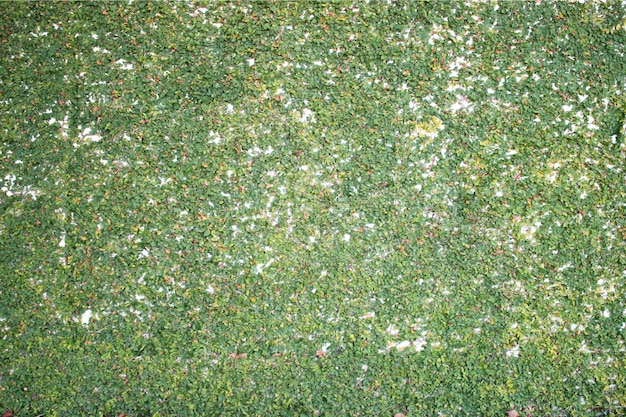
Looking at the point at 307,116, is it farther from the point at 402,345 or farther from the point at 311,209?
the point at 402,345

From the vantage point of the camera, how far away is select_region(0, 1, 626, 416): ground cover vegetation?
2209mm

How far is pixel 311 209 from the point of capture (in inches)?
88.0

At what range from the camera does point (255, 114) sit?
2.26 metres

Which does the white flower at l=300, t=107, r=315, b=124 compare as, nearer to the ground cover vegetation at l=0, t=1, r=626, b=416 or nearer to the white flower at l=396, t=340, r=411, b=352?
the ground cover vegetation at l=0, t=1, r=626, b=416

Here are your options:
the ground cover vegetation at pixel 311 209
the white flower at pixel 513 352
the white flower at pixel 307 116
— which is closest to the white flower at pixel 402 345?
the ground cover vegetation at pixel 311 209

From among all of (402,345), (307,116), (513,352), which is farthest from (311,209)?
(513,352)

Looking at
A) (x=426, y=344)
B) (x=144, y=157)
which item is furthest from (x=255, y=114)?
(x=426, y=344)

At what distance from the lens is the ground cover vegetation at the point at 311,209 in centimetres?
221

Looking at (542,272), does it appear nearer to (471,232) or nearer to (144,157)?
(471,232)

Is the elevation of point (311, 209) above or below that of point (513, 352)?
above

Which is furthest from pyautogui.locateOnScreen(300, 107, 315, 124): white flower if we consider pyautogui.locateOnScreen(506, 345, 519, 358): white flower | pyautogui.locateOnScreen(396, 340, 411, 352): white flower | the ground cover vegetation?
pyautogui.locateOnScreen(506, 345, 519, 358): white flower

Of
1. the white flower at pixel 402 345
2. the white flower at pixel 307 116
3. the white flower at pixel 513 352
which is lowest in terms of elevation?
the white flower at pixel 402 345

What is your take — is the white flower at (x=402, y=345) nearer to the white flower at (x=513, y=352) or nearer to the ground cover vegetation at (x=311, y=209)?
the ground cover vegetation at (x=311, y=209)

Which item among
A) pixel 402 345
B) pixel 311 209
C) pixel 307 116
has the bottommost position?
pixel 402 345
